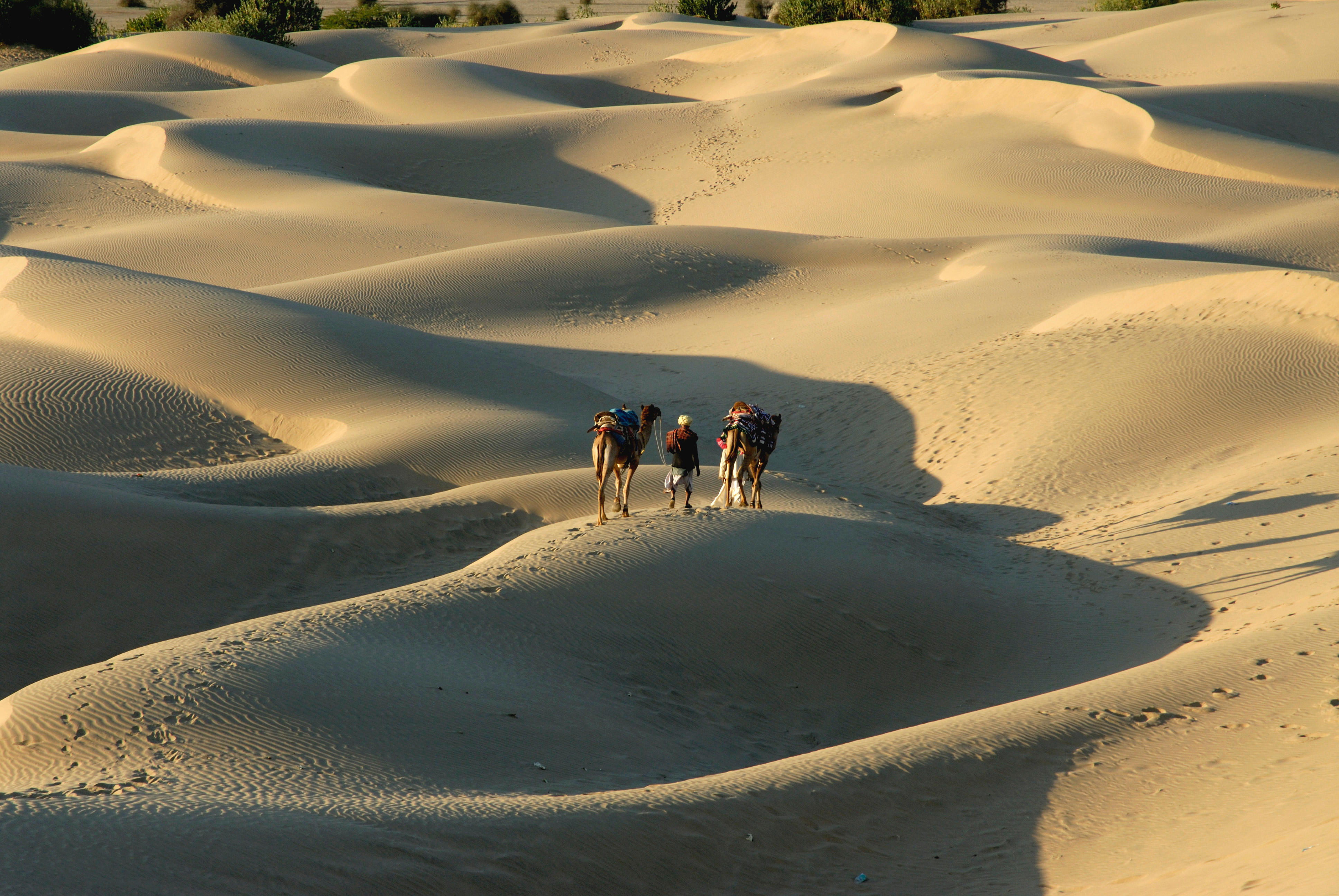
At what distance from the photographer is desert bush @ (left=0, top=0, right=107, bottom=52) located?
48.2m

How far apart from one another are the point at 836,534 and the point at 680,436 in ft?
5.24

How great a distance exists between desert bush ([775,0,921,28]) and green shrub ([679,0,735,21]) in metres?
5.20

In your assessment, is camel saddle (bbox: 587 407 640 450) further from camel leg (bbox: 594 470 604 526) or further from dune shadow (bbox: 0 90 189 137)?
dune shadow (bbox: 0 90 189 137)

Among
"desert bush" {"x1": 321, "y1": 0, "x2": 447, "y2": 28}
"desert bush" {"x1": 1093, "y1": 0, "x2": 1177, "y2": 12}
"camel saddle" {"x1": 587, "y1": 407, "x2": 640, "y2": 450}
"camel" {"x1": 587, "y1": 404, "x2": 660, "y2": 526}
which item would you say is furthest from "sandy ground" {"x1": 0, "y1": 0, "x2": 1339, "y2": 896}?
"desert bush" {"x1": 321, "y1": 0, "x2": 447, "y2": 28}

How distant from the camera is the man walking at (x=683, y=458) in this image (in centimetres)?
1018

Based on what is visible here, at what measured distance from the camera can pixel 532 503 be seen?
39.1 feet

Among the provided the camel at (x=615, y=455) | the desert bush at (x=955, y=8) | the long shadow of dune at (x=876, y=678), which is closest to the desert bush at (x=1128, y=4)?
the desert bush at (x=955, y=8)

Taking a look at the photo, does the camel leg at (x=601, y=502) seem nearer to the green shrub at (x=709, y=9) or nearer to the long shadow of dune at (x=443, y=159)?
the long shadow of dune at (x=443, y=159)

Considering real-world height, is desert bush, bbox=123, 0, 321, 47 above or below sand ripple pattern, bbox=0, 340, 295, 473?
above

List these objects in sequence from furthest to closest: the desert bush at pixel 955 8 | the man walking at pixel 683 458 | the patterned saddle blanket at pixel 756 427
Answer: the desert bush at pixel 955 8
the patterned saddle blanket at pixel 756 427
the man walking at pixel 683 458

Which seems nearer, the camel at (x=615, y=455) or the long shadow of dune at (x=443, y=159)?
the camel at (x=615, y=455)

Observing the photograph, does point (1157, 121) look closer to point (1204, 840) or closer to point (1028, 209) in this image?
point (1028, 209)

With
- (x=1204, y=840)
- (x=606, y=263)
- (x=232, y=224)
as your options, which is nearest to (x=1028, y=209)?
(x=606, y=263)

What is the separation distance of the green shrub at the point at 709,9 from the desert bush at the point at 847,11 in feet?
17.1
